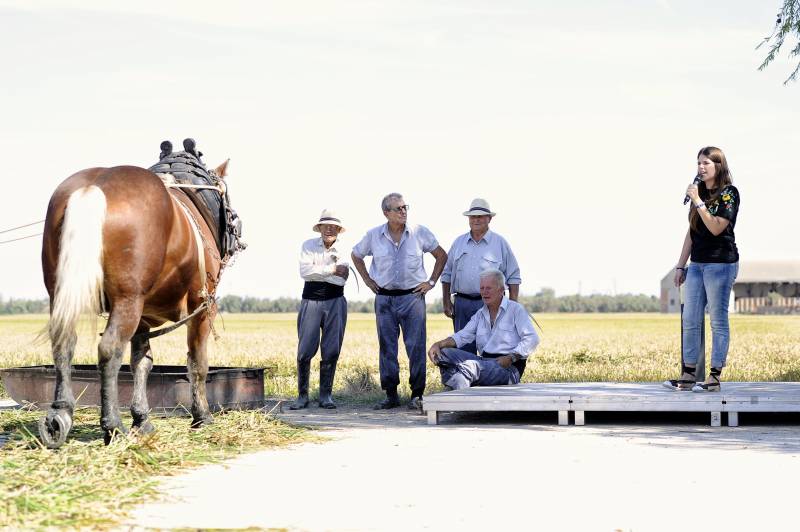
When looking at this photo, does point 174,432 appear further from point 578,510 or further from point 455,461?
point 578,510

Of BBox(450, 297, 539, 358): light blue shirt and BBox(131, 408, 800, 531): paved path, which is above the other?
BBox(450, 297, 539, 358): light blue shirt

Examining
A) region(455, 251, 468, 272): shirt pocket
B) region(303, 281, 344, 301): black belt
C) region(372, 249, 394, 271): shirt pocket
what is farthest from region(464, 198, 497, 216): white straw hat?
region(303, 281, 344, 301): black belt

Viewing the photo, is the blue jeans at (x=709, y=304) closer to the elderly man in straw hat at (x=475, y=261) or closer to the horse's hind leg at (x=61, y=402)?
the elderly man in straw hat at (x=475, y=261)

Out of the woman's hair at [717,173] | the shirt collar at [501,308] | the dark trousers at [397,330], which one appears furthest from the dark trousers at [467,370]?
the woman's hair at [717,173]

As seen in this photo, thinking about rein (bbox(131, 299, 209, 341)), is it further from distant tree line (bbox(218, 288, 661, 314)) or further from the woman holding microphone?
distant tree line (bbox(218, 288, 661, 314))

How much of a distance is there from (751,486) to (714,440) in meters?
2.18

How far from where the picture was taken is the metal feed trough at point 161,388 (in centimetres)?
956

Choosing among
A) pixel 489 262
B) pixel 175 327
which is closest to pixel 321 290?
pixel 489 262

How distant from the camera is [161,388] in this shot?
957 cm

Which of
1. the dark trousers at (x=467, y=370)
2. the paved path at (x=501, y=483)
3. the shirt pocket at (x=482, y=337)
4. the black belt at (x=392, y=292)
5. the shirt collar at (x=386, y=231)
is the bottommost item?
the paved path at (x=501, y=483)

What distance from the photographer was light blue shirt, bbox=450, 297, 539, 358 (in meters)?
10.1

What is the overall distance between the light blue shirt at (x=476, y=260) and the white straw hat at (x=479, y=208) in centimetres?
25

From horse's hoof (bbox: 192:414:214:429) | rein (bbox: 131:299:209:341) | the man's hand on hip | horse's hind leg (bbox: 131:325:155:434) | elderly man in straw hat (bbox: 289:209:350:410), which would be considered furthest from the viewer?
elderly man in straw hat (bbox: 289:209:350:410)

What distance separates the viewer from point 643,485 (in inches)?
239
